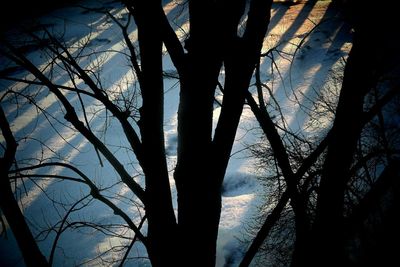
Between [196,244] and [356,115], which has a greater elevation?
[356,115]

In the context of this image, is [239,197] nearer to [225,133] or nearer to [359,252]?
[359,252]

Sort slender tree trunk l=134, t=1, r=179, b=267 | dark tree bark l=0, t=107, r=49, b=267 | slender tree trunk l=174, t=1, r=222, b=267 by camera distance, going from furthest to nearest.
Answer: dark tree bark l=0, t=107, r=49, b=267
slender tree trunk l=134, t=1, r=179, b=267
slender tree trunk l=174, t=1, r=222, b=267

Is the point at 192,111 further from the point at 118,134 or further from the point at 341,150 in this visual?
the point at 118,134

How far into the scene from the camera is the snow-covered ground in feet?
32.1

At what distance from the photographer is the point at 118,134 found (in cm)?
1397

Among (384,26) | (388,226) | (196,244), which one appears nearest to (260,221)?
(388,226)

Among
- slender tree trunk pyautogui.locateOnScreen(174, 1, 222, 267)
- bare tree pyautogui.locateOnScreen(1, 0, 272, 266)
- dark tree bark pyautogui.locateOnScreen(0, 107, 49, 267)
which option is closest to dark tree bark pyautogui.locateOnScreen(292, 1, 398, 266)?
bare tree pyautogui.locateOnScreen(1, 0, 272, 266)

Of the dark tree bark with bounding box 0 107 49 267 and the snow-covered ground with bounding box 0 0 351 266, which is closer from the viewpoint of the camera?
the dark tree bark with bounding box 0 107 49 267

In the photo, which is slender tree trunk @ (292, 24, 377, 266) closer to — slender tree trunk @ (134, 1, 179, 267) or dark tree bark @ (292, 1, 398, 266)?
dark tree bark @ (292, 1, 398, 266)

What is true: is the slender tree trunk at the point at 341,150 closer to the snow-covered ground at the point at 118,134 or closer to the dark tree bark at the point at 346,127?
the dark tree bark at the point at 346,127

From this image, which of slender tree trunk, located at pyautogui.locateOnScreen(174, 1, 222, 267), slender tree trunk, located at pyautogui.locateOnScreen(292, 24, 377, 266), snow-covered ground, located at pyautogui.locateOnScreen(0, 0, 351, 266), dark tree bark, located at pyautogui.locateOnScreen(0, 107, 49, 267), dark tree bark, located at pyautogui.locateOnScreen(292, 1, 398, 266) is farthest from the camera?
snow-covered ground, located at pyautogui.locateOnScreen(0, 0, 351, 266)

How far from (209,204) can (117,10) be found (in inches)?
924

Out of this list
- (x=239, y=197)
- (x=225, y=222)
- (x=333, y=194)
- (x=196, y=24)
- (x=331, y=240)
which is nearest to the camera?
(x=196, y=24)

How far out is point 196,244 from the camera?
126 inches
